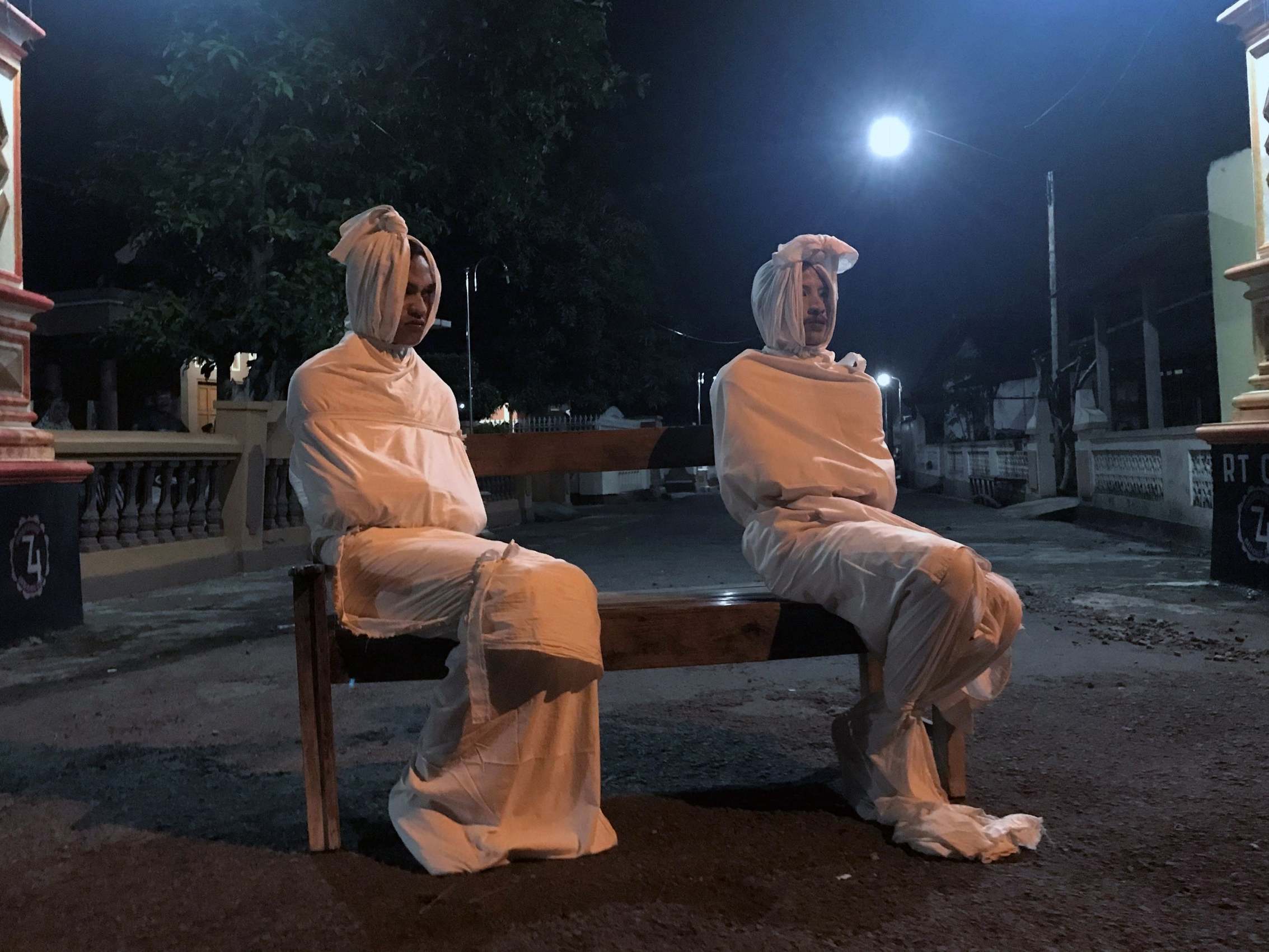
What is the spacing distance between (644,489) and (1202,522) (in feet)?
62.0

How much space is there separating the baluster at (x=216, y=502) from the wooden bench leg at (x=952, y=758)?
7.64 m

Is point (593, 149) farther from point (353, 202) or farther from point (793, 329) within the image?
point (793, 329)

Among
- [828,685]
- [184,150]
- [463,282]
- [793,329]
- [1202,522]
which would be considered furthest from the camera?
[463,282]

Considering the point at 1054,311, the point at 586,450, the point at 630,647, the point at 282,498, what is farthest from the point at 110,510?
the point at 1054,311

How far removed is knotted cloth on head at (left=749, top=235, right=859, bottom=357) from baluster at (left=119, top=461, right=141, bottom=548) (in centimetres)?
625

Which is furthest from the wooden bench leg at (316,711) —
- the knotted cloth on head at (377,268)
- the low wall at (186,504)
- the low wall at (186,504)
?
the low wall at (186,504)

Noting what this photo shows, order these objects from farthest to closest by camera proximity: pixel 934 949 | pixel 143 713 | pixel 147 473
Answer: pixel 147 473 < pixel 143 713 < pixel 934 949

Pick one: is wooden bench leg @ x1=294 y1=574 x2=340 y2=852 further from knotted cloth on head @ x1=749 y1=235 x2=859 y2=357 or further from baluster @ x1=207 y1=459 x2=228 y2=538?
baluster @ x1=207 y1=459 x2=228 y2=538

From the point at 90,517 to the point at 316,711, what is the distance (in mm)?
5703

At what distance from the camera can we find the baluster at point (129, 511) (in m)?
7.51

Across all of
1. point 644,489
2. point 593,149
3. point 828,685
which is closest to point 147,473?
point 828,685

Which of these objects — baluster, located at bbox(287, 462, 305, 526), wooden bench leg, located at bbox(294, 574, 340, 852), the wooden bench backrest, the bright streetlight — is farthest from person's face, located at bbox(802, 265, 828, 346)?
the bright streetlight

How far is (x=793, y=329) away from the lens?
117 inches

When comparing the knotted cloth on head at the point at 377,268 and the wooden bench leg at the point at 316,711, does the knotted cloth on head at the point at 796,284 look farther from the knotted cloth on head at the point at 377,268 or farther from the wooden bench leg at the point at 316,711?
the wooden bench leg at the point at 316,711
